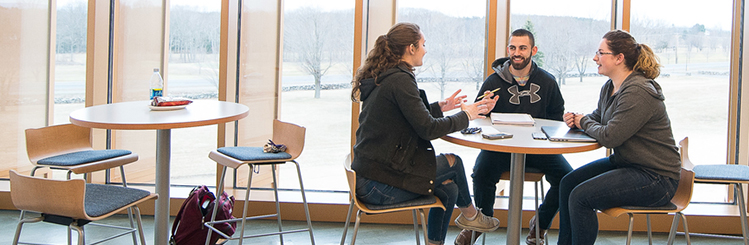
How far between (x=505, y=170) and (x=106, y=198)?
84.0 inches

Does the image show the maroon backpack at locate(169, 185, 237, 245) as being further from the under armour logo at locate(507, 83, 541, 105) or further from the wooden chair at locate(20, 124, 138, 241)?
the under armour logo at locate(507, 83, 541, 105)

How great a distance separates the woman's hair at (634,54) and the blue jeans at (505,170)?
0.73m

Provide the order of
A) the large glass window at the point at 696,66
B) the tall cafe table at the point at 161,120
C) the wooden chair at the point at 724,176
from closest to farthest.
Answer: the tall cafe table at the point at 161,120 → the wooden chair at the point at 724,176 → the large glass window at the point at 696,66

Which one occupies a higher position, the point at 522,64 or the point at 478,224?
the point at 522,64

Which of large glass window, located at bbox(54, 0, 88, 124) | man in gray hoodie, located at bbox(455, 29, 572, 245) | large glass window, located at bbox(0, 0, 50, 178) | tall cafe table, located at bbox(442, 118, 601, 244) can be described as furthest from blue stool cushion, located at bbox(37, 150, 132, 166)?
man in gray hoodie, located at bbox(455, 29, 572, 245)

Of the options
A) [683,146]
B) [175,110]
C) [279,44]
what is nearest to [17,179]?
[175,110]

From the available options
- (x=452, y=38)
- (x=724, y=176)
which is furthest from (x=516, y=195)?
(x=452, y=38)

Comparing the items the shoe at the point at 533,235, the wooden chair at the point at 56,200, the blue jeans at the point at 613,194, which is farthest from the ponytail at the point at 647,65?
the wooden chair at the point at 56,200

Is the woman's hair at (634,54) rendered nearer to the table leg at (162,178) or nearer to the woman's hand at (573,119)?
the woman's hand at (573,119)

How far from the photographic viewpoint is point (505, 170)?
355 centimetres

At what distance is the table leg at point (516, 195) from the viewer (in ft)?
9.85

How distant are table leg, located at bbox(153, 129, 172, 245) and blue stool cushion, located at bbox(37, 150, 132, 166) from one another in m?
0.38

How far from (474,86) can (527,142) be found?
5.95 ft

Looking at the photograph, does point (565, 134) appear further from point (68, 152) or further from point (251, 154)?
point (68, 152)
